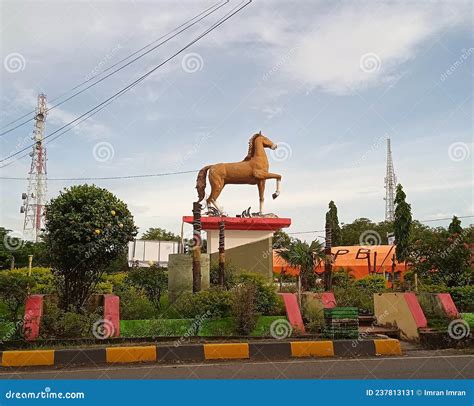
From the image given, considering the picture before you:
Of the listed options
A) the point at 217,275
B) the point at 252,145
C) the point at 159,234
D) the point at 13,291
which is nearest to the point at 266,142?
the point at 252,145

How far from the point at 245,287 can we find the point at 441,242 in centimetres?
724

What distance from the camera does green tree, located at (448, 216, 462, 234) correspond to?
1567cm

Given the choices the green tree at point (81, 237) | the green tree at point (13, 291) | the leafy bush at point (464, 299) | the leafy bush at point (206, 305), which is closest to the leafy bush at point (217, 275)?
the leafy bush at point (206, 305)

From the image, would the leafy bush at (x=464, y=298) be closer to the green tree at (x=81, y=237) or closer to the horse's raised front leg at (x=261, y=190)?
the horse's raised front leg at (x=261, y=190)

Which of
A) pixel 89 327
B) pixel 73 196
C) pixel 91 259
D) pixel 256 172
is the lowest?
pixel 89 327

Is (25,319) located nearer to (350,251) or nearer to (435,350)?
(435,350)

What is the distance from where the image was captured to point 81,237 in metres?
10.5

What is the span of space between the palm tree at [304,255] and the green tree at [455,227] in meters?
4.07

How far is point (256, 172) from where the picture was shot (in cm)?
1980

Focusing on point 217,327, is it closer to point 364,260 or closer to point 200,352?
point 200,352

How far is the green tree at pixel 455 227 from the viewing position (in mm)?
15672

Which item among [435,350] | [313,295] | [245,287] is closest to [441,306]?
[435,350]

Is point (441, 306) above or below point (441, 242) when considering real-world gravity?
below

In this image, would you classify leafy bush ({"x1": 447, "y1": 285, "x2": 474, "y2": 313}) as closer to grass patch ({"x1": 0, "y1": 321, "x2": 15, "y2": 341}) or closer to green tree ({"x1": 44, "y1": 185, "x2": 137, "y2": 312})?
green tree ({"x1": 44, "y1": 185, "x2": 137, "y2": 312})
